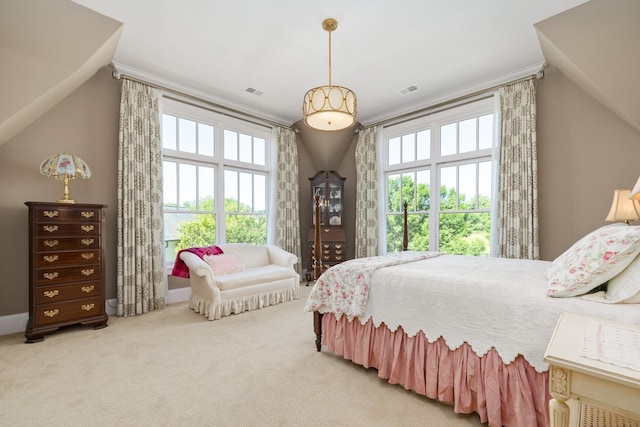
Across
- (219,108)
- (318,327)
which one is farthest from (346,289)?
(219,108)

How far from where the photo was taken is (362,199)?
5285mm

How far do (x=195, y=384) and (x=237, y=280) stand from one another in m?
1.57

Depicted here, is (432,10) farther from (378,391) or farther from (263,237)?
(263,237)

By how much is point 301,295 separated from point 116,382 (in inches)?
103

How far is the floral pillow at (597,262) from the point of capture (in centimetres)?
134

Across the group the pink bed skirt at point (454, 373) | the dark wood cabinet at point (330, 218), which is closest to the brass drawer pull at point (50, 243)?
the pink bed skirt at point (454, 373)

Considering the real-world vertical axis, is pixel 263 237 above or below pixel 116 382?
above

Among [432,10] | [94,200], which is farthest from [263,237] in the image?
[432,10]

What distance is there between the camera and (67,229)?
2920 mm

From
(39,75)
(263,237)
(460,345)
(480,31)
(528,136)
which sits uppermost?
(480,31)

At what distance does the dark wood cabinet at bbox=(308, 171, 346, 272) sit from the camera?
5.19 metres

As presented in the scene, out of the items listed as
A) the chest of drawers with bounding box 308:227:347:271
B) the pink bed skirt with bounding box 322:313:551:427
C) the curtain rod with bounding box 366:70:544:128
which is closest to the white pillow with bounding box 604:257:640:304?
the pink bed skirt with bounding box 322:313:551:427

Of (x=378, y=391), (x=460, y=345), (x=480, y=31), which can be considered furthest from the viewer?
(x=480, y=31)

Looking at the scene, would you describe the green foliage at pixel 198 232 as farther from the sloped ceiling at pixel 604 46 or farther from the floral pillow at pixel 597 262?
the sloped ceiling at pixel 604 46
